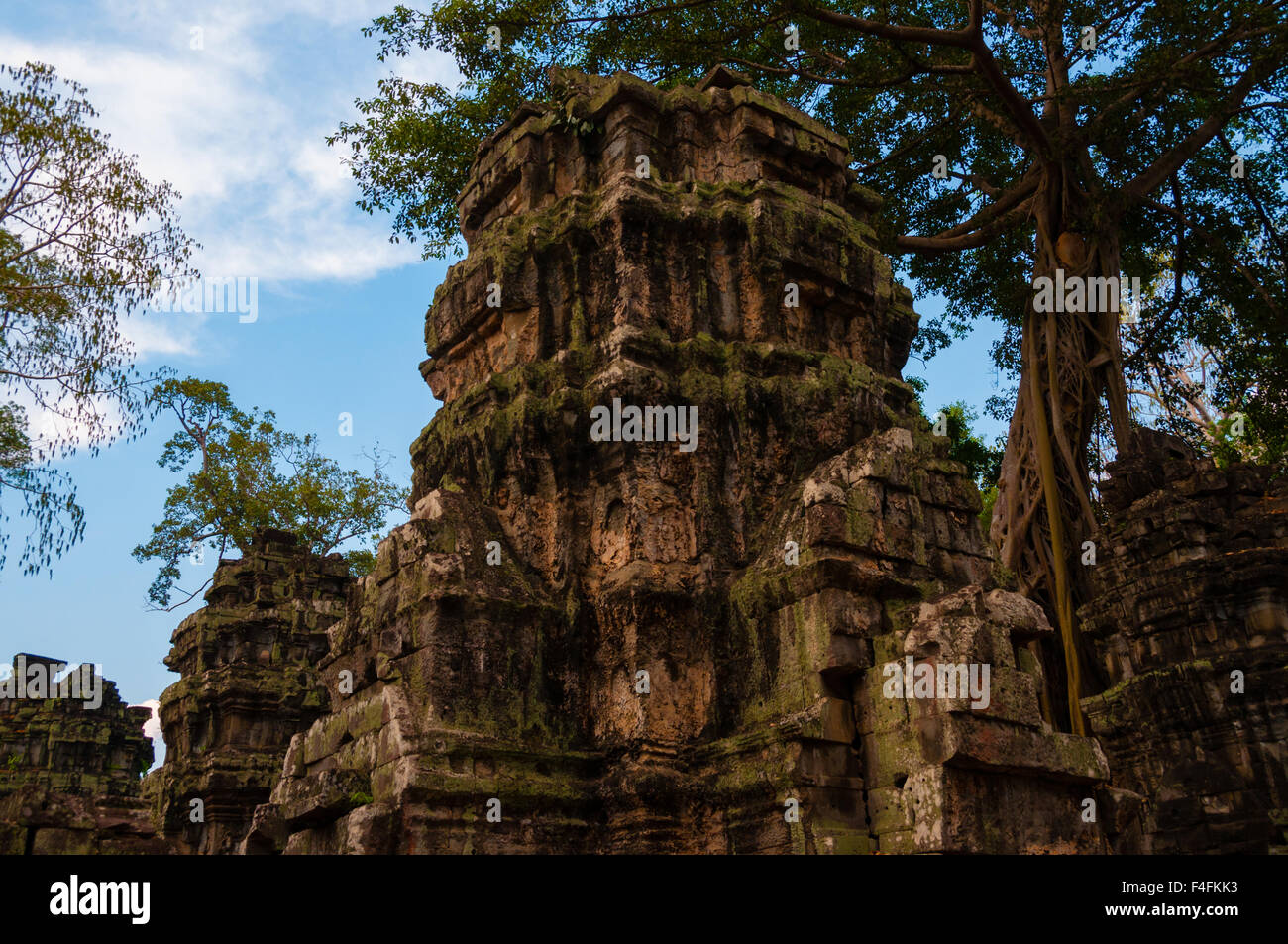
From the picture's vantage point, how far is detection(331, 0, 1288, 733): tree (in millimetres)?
12000

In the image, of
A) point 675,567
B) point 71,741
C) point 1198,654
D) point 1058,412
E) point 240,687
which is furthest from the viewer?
point 71,741

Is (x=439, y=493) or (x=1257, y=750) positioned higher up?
(x=439, y=493)

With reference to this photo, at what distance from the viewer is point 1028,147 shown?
13945 millimetres

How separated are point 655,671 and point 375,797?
1374mm

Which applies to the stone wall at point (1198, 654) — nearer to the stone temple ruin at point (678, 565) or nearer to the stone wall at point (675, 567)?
the stone temple ruin at point (678, 565)

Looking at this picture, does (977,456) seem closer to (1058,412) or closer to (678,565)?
(1058,412)

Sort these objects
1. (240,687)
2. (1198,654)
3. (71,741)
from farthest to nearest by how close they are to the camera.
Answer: (71,741) → (240,687) → (1198,654)

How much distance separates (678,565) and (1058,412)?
29.3 ft

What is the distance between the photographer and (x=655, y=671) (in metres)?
5.42

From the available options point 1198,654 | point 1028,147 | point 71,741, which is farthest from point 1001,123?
point 71,741

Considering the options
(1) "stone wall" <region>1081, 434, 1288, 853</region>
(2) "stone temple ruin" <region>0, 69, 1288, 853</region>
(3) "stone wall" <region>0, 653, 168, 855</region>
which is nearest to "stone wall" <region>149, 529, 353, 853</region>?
(3) "stone wall" <region>0, 653, 168, 855</region>

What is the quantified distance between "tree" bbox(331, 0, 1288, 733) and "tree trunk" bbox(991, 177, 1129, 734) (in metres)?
0.03
